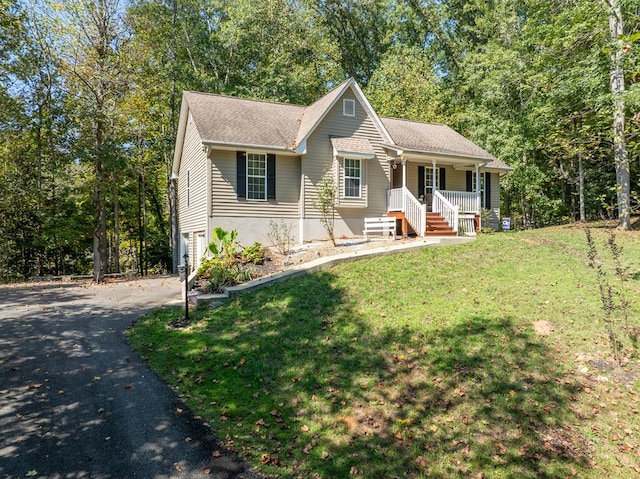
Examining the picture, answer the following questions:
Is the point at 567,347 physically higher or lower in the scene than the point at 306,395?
higher

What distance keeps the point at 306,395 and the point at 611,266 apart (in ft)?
33.7

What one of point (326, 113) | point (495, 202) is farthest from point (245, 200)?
point (495, 202)

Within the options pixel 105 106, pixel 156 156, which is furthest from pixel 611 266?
pixel 156 156

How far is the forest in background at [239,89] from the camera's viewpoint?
53.9 feet

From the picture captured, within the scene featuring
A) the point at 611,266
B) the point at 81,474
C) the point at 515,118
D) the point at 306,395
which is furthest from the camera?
the point at 515,118

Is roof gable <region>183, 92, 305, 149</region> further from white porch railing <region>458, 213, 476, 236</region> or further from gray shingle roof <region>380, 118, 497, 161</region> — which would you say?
white porch railing <region>458, 213, 476, 236</region>

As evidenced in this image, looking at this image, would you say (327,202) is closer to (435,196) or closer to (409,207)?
(409,207)

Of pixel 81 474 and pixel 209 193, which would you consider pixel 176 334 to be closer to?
pixel 81 474

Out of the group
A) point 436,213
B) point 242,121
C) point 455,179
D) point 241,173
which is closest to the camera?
point 241,173

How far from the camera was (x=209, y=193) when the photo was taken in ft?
46.1

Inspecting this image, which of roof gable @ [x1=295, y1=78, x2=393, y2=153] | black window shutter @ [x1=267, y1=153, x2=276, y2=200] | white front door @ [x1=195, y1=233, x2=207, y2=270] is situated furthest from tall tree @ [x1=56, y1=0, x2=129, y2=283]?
roof gable @ [x1=295, y1=78, x2=393, y2=153]

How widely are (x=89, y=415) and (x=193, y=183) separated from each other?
42.7 ft

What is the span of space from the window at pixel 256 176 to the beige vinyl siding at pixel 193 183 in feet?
5.42

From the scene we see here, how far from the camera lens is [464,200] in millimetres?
17812
